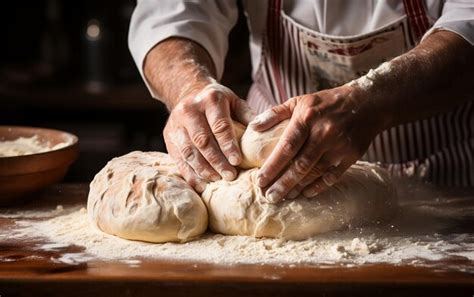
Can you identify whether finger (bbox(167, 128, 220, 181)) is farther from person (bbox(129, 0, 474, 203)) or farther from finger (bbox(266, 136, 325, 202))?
finger (bbox(266, 136, 325, 202))

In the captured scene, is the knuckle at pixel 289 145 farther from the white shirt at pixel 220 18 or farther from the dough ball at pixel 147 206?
the white shirt at pixel 220 18

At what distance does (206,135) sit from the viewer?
1.59m

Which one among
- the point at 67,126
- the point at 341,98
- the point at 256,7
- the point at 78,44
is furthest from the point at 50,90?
the point at 341,98

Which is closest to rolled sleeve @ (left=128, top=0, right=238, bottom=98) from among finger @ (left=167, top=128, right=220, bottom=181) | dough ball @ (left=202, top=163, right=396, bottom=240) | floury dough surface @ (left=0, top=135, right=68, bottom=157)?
floury dough surface @ (left=0, top=135, right=68, bottom=157)

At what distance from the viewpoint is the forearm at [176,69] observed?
1.82 meters

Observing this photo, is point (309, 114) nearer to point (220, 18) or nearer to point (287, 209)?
point (287, 209)

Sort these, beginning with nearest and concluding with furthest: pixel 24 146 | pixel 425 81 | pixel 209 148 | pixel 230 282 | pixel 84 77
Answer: pixel 230 282, pixel 209 148, pixel 425 81, pixel 24 146, pixel 84 77

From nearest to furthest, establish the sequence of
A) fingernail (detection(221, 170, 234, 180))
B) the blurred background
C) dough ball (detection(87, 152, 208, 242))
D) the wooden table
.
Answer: the wooden table, dough ball (detection(87, 152, 208, 242)), fingernail (detection(221, 170, 234, 180)), the blurred background

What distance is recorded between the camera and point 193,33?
202 cm

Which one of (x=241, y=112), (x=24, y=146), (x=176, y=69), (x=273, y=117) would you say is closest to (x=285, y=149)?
(x=273, y=117)

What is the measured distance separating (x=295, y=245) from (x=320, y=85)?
2.59 feet

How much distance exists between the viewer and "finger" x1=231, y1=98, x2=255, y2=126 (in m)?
1.67

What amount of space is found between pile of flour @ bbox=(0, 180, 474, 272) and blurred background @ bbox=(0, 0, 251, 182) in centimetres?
206

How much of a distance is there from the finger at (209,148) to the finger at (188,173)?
0.06 m
